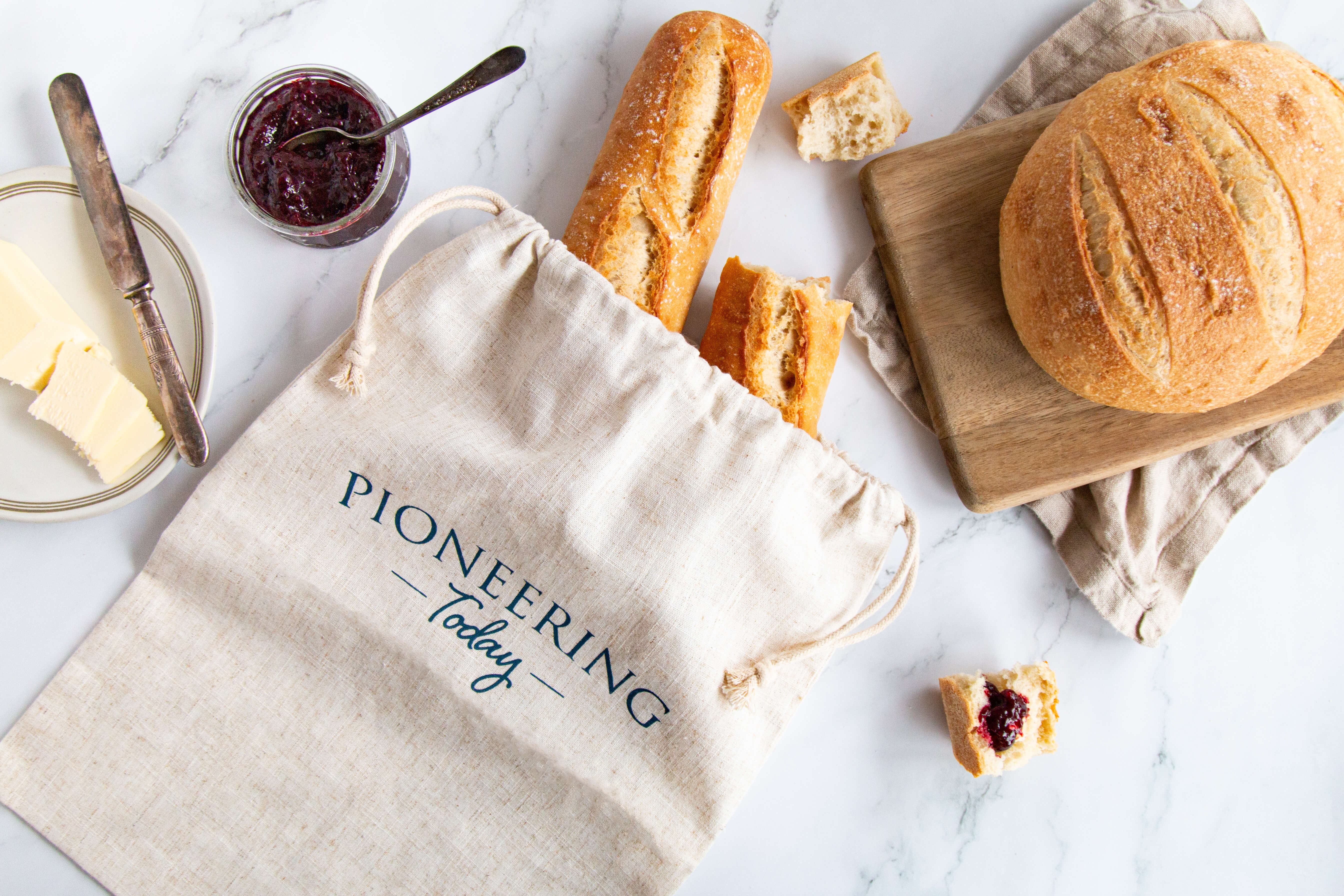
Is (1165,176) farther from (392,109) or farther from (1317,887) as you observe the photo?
(1317,887)

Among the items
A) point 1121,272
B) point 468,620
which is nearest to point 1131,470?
point 1121,272

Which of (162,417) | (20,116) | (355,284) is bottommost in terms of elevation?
(162,417)

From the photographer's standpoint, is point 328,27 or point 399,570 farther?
point 328,27

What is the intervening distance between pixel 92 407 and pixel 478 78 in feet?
2.58

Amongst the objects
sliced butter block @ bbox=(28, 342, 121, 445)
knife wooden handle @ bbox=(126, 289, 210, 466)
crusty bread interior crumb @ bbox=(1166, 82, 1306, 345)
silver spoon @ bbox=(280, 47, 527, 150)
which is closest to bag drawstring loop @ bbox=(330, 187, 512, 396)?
silver spoon @ bbox=(280, 47, 527, 150)

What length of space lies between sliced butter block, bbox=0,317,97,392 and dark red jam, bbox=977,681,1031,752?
1637 mm

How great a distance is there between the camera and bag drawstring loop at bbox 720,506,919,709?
Result: 1.15 metres

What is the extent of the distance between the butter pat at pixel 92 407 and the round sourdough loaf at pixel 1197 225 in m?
1.44

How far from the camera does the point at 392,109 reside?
1331 millimetres

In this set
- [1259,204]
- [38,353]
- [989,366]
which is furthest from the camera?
[989,366]

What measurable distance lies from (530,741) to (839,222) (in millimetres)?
1075

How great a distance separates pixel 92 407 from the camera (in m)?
1.14

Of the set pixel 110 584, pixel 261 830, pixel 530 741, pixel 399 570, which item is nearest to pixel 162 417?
pixel 110 584

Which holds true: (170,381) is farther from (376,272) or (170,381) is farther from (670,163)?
(670,163)
